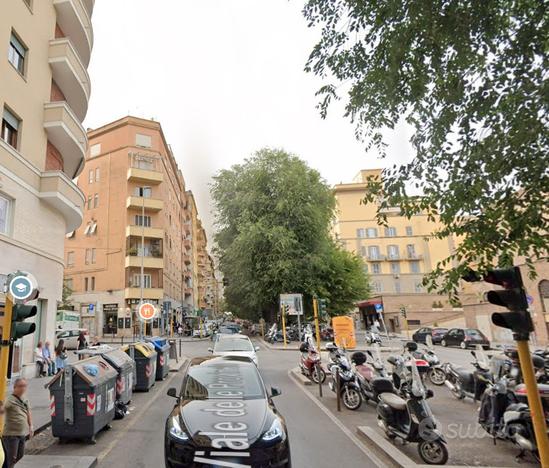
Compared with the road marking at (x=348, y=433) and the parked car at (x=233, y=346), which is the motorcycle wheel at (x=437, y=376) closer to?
the road marking at (x=348, y=433)

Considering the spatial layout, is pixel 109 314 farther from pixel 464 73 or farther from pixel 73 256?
pixel 464 73

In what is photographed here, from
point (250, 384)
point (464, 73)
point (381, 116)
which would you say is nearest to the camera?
point (464, 73)

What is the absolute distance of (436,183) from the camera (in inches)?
192

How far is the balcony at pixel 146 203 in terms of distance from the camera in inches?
1772

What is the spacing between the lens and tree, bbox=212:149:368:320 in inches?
1292

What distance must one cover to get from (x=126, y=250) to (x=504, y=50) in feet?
144

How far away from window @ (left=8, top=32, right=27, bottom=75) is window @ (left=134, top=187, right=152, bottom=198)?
31263mm

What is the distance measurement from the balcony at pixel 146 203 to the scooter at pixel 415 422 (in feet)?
139

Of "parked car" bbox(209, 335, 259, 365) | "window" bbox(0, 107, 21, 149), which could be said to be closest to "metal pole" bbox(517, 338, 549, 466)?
"parked car" bbox(209, 335, 259, 365)

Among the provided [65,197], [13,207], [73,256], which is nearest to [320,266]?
[65,197]

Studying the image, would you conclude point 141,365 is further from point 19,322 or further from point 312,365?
point 19,322

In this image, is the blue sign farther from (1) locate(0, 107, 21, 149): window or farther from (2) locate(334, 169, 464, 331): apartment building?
(2) locate(334, 169, 464, 331): apartment building

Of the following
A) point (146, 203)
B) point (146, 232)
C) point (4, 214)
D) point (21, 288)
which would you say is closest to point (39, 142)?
point (4, 214)

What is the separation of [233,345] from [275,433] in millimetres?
9285
